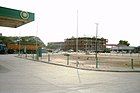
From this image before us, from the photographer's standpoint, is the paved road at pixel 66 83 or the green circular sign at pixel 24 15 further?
the green circular sign at pixel 24 15

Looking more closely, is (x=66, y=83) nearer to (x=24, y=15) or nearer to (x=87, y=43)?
(x=24, y=15)

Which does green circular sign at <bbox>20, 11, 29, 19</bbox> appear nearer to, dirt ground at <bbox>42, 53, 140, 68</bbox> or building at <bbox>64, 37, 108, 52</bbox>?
dirt ground at <bbox>42, 53, 140, 68</bbox>

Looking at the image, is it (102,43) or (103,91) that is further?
(102,43)

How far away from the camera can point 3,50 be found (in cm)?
9538

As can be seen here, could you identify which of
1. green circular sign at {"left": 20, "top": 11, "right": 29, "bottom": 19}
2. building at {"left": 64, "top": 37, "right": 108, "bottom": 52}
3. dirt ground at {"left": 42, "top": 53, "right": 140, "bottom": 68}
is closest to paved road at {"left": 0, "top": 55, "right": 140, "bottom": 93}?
green circular sign at {"left": 20, "top": 11, "right": 29, "bottom": 19}

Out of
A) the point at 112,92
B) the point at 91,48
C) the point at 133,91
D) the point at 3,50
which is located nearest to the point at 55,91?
the point at 112,92

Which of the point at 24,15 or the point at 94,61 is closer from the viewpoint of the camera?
the point at 24,15

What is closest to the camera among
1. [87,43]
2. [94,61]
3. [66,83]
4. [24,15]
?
[66,83]

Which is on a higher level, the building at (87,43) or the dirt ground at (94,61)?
the building at (87,43)

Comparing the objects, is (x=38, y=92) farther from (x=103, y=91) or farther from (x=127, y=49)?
(x=127, y=49)

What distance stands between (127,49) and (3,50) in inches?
4241

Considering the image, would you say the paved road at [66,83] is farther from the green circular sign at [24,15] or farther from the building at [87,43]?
the building at [87,43]

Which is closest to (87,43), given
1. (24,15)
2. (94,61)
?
(94,61)

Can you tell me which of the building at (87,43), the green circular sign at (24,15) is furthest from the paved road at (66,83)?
the building at (87,43)
